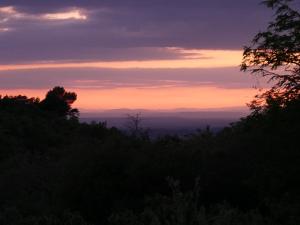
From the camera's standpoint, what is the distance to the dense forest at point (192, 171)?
21734 mm

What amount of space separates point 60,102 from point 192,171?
46.9m

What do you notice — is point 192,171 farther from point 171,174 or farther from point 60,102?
point 60,102

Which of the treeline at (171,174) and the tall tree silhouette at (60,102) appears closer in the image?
the treeline at (171,174)

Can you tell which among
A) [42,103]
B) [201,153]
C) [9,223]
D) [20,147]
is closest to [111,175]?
[201,153]

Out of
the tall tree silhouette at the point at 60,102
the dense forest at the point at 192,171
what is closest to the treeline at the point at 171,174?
the dense forest at the point at 192,171

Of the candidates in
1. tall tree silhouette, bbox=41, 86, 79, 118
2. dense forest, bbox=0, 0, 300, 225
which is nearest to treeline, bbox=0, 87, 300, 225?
dense forest, bbox=0, 0, 300, 225

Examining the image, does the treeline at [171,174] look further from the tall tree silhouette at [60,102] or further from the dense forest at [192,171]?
the tall tree silhouette at [60,102]

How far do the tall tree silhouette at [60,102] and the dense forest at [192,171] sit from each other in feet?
107

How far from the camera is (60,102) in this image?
73.0 m

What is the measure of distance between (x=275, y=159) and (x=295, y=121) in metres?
1.32

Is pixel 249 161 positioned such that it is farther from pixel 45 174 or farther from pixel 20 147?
pixel 20 147

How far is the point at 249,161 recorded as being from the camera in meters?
27.4

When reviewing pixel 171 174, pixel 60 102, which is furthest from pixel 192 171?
pixel 60 102

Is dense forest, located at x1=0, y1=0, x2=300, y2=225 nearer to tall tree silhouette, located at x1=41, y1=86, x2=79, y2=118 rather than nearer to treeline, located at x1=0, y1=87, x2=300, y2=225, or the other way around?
treeline, located at x1=0, y1=87, x2=300, y2=225
